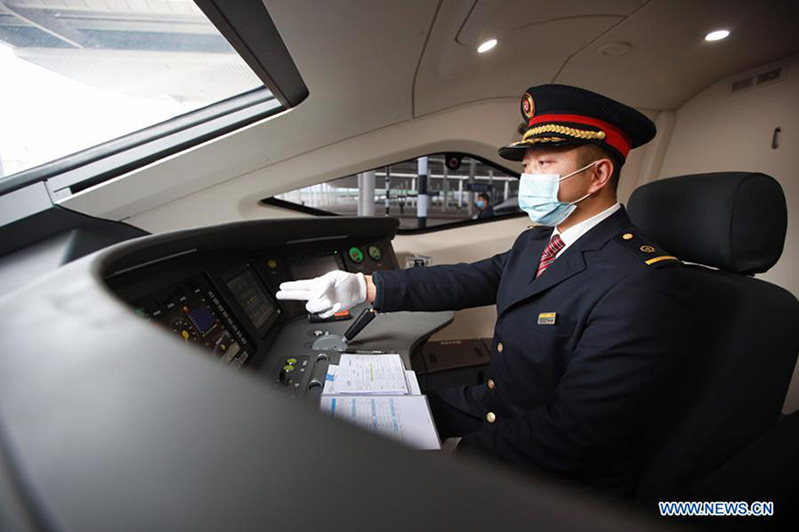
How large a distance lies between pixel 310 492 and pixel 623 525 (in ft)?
0.44

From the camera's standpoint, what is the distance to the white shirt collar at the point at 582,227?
3.81 ft

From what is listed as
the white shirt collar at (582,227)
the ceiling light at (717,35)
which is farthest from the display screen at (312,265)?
the ceiling light at (717,35)

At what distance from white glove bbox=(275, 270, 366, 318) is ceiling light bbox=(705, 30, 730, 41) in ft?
7.09

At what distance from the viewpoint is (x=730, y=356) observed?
2.99ft

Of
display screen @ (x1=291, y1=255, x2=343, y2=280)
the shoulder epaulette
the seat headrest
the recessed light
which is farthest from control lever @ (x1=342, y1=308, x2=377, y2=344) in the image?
the recessed light

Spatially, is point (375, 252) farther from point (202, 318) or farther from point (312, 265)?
point (202, 318)

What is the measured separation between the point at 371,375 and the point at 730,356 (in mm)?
957

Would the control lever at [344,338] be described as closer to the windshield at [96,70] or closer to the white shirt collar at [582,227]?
the white shirt collar at [582,227]

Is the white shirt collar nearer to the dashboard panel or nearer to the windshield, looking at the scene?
the dashboard panel

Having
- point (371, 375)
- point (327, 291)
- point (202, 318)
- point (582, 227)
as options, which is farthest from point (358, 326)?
point (582, 227)

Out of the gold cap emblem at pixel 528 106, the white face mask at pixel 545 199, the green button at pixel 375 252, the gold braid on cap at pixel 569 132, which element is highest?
the gold cap emblem at pixel 528 106

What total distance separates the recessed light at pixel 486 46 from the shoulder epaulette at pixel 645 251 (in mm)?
1215

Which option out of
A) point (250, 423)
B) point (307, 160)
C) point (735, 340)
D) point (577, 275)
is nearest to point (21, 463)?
point (250, 423)

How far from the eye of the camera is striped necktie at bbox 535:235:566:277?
1.24 m
